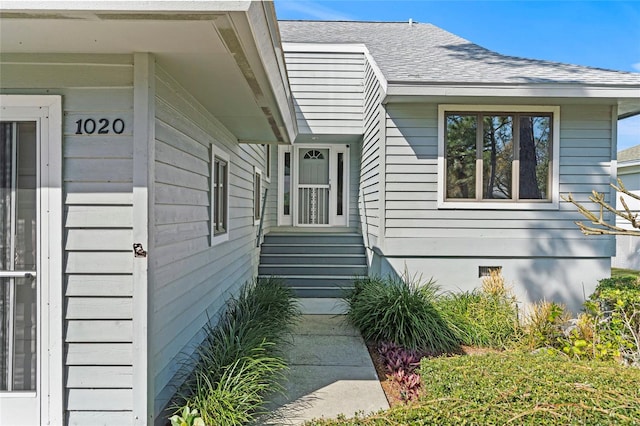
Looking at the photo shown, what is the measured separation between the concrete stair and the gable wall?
1.59 meters

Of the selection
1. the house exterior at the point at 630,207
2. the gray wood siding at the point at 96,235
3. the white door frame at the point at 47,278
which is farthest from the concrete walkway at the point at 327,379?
the house exterior at the point at 630,207

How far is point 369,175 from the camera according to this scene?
7.04m

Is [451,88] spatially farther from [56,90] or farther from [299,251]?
[56,90]

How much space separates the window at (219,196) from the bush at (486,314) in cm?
289

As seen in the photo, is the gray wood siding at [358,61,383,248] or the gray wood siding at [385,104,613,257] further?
the gray wood siding at [358,61,383,248]

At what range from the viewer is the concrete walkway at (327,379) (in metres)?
3.13

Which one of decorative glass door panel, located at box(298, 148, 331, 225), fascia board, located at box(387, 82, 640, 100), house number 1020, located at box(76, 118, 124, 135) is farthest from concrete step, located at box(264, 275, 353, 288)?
house number 1020, located at box(76, 118, 124, 135)

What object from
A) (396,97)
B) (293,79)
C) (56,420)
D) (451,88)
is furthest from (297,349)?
(293,79)

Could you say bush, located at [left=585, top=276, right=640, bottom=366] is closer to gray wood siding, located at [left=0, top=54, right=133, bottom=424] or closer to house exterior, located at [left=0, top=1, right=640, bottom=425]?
house exterior, located at [left=0, top=1, right=640, bottom=425]

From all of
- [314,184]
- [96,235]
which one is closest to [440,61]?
Answer: [314,184]

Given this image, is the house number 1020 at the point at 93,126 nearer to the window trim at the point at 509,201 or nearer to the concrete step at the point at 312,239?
the window trim at the point at 509,201

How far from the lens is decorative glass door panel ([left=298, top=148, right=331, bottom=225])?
9.19m

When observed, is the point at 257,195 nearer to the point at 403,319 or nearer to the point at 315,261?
the point at 315,261

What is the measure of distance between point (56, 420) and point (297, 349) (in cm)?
244
